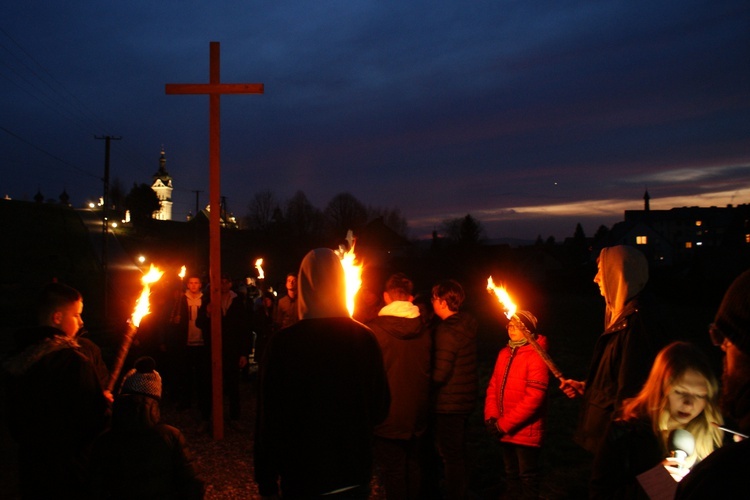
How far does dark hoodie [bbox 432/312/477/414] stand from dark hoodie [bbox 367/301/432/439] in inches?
10.0

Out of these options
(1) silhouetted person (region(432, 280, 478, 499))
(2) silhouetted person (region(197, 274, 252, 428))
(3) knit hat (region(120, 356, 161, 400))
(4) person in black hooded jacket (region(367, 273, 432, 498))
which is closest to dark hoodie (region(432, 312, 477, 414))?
(1) silhouetted person (region(432, 280, 478, 499))

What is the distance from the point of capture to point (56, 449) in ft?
11.1

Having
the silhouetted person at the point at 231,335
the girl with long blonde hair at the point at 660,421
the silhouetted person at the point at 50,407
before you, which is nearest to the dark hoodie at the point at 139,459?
the silhouetted person at the point at 50,407

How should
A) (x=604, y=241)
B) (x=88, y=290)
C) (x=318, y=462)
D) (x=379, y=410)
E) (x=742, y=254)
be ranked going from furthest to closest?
(x=604, y=241)
(x=742, y=254)
(x=88, y=290)
(x=379, y=410)
(x=318, y=462)

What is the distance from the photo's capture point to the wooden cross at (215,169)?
6.91m

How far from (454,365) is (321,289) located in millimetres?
2391

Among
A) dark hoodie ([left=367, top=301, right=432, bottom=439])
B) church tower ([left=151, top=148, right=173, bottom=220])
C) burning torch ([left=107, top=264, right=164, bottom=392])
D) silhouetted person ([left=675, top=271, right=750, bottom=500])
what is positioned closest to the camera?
silhouetted person ([left=675, top=271, right=750, bottom=500])

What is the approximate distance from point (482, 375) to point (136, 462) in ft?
31.1

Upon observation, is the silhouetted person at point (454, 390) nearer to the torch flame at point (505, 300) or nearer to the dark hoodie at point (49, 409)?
the torch flame at point (505, 300)

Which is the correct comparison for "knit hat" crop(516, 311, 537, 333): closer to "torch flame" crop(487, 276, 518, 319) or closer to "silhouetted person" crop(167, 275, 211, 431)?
"torch flame" crop(487, 276, 518, 319)

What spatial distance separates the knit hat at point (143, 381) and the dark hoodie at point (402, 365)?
1853mm

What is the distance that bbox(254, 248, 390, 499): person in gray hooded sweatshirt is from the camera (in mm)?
2809

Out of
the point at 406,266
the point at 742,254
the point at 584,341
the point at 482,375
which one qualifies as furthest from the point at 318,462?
the point at 742,254

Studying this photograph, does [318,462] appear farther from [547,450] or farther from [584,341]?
[584,341]
